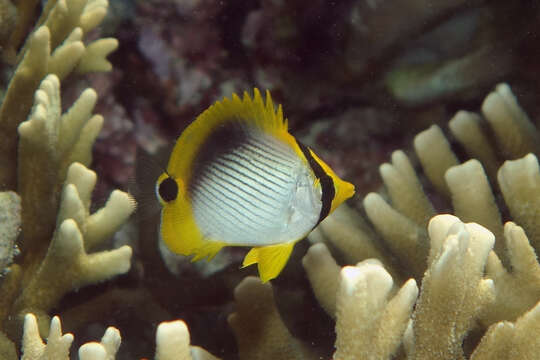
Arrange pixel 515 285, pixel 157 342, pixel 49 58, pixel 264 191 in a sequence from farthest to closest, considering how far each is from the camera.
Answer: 1. pixel 49 58
2. pixel 515 285
3. pixel 264 191
4. pixel 157 342

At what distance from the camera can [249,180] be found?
1.65 m

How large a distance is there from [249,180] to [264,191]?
0.06 meters

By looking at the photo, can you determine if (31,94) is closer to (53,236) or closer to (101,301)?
(53,236)

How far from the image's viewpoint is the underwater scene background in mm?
1519

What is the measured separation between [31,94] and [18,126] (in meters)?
0.17

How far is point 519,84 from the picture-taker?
10.2ft

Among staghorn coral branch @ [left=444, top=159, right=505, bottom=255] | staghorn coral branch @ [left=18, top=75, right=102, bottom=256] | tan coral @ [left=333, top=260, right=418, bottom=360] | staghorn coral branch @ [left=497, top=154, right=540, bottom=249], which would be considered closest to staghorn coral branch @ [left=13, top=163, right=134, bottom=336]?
staghorn coral branch @ [left=18, top=75, right=102, bottom=256]

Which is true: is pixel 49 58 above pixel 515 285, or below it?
above

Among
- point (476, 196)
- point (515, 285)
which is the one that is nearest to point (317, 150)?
point (476, 196)

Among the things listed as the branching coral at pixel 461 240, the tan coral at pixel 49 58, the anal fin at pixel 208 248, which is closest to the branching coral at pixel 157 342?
the anal fin at pixel 208 248

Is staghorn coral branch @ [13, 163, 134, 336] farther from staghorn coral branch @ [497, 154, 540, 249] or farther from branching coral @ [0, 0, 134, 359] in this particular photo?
staghorn coral branch @ [497, 154, 540, 249]

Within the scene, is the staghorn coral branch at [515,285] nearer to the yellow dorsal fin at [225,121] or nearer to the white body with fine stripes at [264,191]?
the white body with fine stripes at [264,191]

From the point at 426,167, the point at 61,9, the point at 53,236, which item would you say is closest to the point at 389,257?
the point at 426,167

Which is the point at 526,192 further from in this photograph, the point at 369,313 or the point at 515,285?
the point at 369,313
